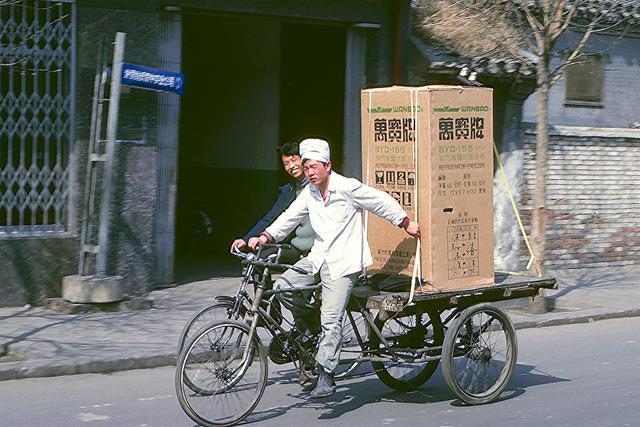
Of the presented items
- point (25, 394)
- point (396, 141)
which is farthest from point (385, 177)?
point (25, 394)

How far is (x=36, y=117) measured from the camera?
448 inches

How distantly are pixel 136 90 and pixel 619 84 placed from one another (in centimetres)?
946

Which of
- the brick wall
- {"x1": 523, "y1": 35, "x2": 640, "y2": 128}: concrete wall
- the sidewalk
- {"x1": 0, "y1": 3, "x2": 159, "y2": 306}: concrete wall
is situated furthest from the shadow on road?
{"x1": 523, "y1": 35, "x2": 640, "y2": 128}: concrete wall

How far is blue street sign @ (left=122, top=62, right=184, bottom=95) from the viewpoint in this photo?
1117 cm

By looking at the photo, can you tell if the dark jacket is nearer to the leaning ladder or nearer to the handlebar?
the handlebar

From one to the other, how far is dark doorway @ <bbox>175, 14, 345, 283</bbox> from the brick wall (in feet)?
11.1

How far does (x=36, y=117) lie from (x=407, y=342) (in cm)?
568

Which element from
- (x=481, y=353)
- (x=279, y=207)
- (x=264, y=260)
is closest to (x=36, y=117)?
(x=279, y=207)

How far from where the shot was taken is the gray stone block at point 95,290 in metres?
10.9

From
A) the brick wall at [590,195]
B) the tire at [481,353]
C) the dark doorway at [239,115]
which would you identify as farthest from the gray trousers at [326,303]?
the brick wall at [590,195]

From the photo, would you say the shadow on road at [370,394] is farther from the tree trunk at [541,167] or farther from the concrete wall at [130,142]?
the concrete wall at [130,142]

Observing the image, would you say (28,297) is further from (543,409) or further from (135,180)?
(543,409)

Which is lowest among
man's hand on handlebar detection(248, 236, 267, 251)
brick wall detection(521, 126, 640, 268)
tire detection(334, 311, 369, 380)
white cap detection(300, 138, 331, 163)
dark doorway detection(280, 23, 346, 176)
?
tire detection(334, 311, 369, 380)

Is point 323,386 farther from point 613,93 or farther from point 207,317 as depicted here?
point 613,93
